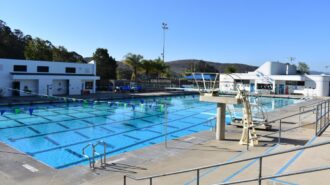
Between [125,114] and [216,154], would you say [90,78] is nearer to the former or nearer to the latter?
[125,114]

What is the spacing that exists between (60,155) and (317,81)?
41335 millimetres

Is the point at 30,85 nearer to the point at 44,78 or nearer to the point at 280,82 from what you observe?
the point at 44,78

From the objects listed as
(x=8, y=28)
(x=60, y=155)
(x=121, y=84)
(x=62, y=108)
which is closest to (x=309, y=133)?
(x=60, y=155)

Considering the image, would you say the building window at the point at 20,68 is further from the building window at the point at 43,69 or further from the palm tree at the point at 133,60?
the palm tree at the point at 133,60

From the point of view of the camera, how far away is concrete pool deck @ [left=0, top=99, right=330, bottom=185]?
22.8ft

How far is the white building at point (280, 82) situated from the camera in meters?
42.7

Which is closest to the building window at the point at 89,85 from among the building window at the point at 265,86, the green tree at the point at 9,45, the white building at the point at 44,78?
the white building at the point at 44,78

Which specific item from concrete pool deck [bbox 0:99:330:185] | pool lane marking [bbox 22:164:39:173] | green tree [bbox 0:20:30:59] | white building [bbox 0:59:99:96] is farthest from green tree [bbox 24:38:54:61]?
pool lane marking [bbox 22:164:39:173]

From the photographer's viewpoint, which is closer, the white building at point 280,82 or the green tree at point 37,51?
the white building at point 280,82

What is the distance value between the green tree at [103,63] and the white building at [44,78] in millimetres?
9121

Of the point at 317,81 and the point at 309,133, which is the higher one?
the point at 317,81

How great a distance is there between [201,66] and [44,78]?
7419 centimetres

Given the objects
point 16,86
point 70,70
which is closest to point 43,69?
point 70,70

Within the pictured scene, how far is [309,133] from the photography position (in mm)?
12250
